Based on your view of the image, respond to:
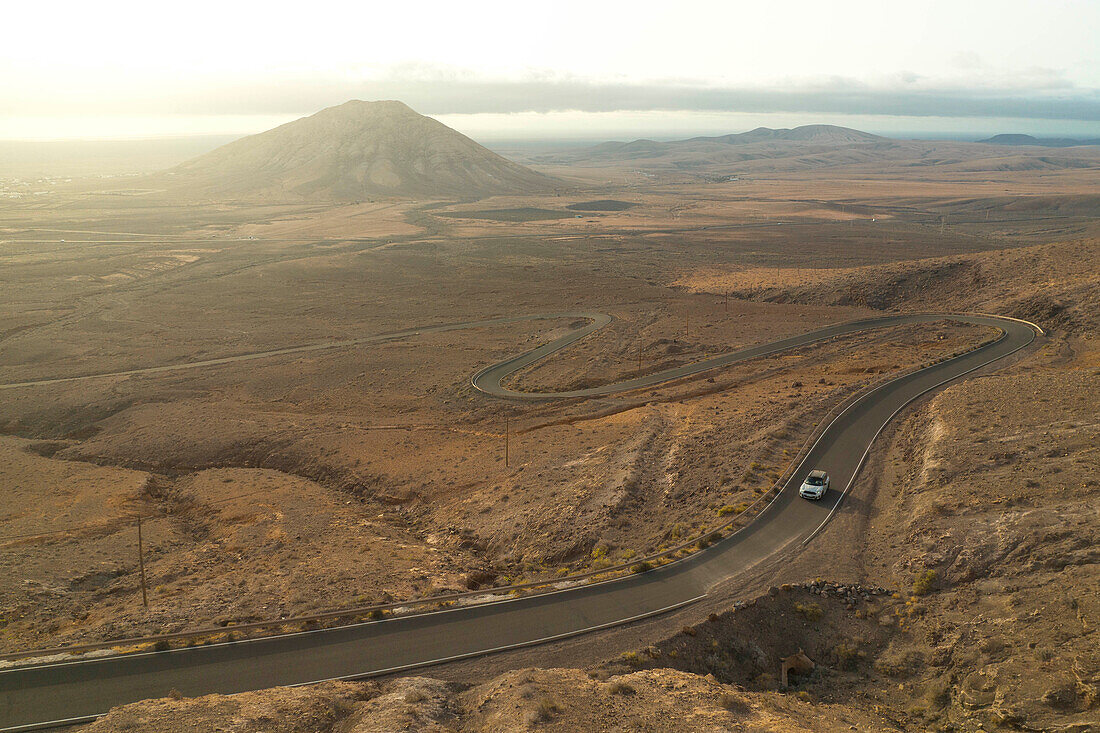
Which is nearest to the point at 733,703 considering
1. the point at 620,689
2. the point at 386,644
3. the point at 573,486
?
the point at 620,689

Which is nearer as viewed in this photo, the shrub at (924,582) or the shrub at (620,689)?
the shrub at (620,689)

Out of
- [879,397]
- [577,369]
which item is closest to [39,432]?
[577,369]

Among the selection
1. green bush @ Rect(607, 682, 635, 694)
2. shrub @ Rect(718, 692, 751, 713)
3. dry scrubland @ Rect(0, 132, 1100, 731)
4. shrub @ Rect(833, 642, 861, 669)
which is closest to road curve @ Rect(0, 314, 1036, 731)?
dry scrubland @ Rect(0, 132, 1100, 731)

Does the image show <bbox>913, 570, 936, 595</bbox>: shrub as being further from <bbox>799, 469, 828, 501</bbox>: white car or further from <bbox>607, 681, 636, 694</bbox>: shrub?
<bbox>607, 681, 636, 694</bbox>: shrub

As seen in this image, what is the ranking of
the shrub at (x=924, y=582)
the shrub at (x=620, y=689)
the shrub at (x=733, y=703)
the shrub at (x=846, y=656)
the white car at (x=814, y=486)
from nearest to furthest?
the shrub at (x=733, y=703), the shrub at (x=620, y=689), the shrub at (x=846, y=656), the shrub at (x=924, y=582), the white car at (x=814, y=486)

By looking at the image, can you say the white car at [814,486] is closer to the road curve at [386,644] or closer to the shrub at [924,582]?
the road curve at [386,644]

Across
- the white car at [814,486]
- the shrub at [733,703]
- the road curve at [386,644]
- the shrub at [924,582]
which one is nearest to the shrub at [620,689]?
the shrub at [733,703]

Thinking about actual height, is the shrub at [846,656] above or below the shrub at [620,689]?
below

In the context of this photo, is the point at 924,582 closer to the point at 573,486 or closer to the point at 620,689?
the point at 620,689
